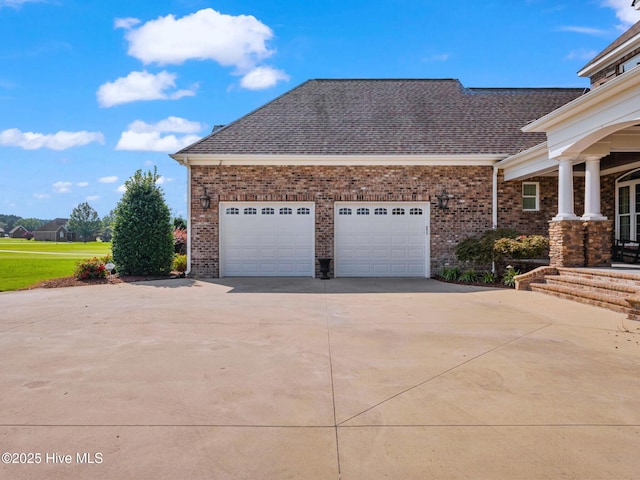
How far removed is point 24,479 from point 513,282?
1229 centimetres

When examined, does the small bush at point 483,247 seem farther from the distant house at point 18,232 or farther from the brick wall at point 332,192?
the distant house at point 18,232

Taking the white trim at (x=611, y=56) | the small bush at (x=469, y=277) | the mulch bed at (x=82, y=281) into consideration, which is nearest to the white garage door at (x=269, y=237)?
the mulch bed at (x=82, y=281)

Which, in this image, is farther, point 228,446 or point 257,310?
point 257,310

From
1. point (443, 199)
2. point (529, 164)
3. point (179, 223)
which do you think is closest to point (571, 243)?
point (529, 164)

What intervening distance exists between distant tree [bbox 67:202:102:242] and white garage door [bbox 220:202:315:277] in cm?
9903

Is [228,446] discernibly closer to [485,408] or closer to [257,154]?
[485,408]

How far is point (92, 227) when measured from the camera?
102m

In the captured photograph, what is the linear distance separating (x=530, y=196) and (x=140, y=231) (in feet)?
43.4

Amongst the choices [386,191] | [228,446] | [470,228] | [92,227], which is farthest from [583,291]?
[92,227]

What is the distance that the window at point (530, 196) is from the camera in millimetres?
14820

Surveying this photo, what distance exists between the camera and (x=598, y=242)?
36.4 feet

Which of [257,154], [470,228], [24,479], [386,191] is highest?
[257,154]

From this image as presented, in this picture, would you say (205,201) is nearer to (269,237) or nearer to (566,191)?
(269,237)

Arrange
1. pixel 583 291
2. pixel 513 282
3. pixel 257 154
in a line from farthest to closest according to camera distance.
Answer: pixel 257 154 → pixel 513 282 → pixel 583 291
